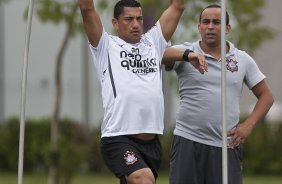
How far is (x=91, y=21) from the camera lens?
339 inches

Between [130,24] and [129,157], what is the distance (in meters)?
1.04

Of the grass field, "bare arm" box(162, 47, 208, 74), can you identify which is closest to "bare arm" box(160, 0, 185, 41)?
"bare arm" box(162, 47, 208, 74)

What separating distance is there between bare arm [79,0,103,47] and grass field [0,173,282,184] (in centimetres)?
1102

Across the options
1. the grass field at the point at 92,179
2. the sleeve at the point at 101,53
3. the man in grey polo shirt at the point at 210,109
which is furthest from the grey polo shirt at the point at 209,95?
the grass field at the point at 92,179

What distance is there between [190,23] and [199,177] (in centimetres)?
926

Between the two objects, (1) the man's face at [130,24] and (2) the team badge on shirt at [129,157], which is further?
(1) the man's face at [130,24]

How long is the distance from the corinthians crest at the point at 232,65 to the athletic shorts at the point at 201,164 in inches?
25.6

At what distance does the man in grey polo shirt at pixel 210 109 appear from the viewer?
9109 millimetres

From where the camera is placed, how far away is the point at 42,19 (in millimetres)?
17359

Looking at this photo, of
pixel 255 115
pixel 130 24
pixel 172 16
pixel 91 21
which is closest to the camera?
pixel 91 21

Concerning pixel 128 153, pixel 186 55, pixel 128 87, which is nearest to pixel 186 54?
pixel 186 55

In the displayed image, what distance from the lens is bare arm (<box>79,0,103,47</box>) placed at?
8570 millimetres

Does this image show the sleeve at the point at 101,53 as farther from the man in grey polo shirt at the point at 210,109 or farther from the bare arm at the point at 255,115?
the bare arm at the point at 255,115

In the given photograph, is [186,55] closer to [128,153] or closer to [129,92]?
[129,92]
